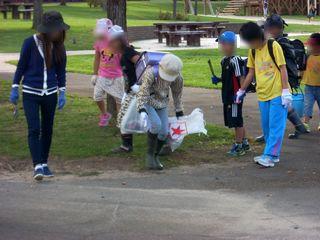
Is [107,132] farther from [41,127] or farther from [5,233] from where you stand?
[5,233]

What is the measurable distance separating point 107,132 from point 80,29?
904 inches

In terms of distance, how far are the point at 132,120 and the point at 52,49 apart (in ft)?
4.60

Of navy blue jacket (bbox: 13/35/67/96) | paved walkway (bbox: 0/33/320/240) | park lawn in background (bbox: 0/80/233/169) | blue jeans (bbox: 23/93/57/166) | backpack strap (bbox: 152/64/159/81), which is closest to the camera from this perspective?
paved walkway (bbox: 0/33/320/240)

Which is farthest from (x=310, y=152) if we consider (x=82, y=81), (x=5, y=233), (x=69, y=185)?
(x=82, y=81)

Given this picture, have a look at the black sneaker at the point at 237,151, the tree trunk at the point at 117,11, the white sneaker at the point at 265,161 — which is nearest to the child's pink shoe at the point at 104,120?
the tree trunk at the point at 117,11

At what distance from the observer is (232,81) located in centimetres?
807

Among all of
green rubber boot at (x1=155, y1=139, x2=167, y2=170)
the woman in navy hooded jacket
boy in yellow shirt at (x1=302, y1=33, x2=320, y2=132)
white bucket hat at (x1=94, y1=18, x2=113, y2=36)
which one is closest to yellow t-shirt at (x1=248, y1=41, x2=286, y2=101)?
green rubber boot at (x1=155, y1=139, x2=167, y2=170)

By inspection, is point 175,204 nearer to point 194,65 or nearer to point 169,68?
point 169,68

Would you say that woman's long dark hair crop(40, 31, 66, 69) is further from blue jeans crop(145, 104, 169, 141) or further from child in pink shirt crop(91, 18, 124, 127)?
child in pink shirt crop(91, 18, 124, 127)

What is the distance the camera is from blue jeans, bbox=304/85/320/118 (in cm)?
970

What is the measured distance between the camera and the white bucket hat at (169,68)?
23.6 feet

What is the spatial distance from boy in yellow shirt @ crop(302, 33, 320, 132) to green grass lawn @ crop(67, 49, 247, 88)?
5156mm

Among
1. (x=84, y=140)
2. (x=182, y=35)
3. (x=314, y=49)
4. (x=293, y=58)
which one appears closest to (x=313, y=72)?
(x=314, y=49)

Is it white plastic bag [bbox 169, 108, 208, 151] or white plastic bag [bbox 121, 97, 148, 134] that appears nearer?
white plastic bag [bbox 121, 97, 148, 134]
